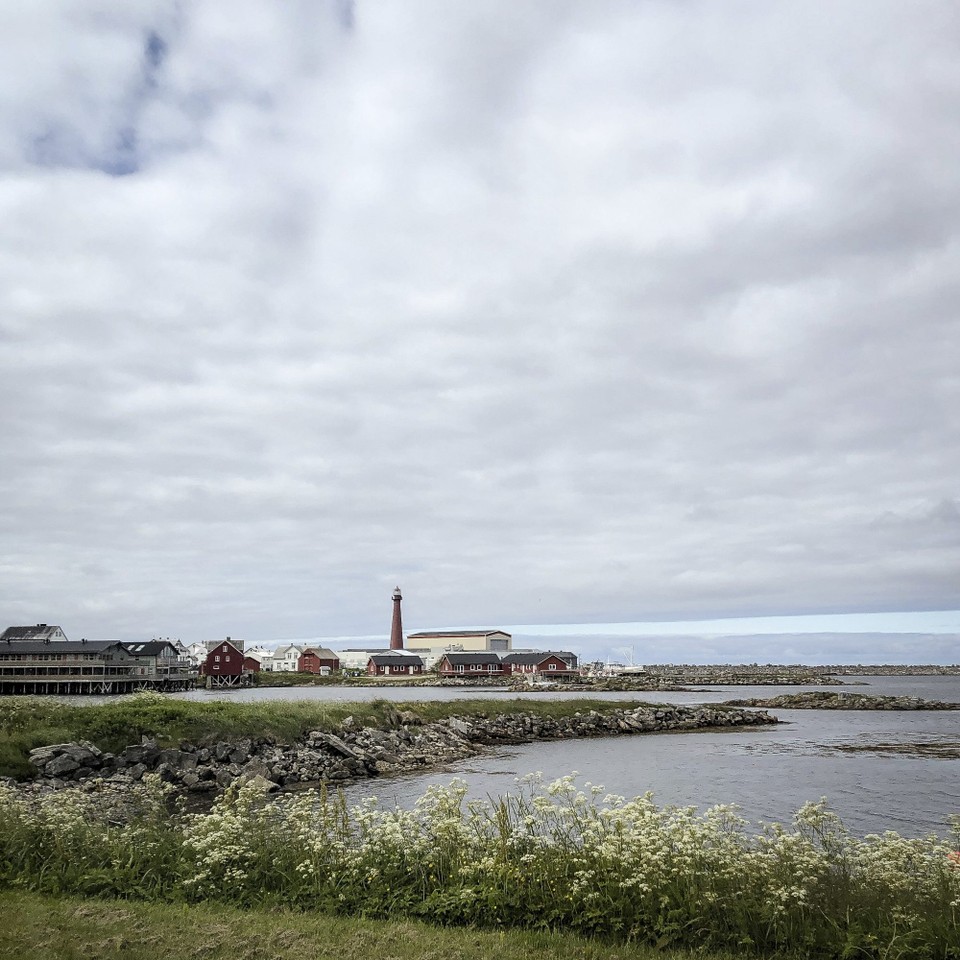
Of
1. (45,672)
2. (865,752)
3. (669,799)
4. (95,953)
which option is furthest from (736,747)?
(45,672)

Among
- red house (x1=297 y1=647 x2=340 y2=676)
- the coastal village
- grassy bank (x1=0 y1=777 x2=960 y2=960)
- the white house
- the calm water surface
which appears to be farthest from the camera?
the white house

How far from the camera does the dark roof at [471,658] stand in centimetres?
14988

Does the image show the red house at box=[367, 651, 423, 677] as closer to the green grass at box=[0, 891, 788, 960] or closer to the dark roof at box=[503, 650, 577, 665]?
the dark roof at box=[503, 650, 577, 665]

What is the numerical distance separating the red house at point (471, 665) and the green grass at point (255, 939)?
14068 centimetres

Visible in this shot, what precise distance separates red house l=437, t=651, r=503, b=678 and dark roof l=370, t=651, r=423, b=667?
6.91m

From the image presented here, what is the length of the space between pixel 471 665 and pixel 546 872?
471ft

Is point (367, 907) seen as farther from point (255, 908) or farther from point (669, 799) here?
point (669, 799)

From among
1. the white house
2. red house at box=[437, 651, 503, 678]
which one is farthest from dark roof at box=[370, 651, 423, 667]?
the white house

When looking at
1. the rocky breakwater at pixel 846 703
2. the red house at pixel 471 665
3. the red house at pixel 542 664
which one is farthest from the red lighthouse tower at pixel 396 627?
the rocky breakwater at pixel 846 703

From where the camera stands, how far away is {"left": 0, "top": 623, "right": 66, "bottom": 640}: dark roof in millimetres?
117438

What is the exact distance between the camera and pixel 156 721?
107ft

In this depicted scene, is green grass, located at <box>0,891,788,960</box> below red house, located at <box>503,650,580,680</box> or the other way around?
the other way around

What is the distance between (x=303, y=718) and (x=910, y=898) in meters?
32.9

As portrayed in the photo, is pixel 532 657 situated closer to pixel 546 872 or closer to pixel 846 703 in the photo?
pixel 846 703
